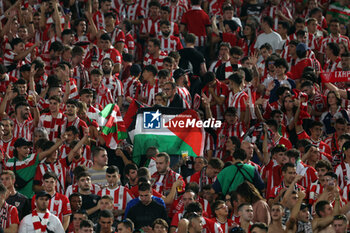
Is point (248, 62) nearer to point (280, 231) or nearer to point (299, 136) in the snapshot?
point (299, 136)

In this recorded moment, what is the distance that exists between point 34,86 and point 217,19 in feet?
17.0

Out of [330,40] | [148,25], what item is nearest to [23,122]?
[148,25]

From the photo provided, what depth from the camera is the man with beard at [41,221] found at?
16.2m

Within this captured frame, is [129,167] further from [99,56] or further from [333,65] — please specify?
[333,65]

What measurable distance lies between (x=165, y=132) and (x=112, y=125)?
0.88 metres

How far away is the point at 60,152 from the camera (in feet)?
61.6

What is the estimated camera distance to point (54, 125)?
19.4 meters

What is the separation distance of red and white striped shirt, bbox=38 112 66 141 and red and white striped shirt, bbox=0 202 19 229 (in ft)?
9.88

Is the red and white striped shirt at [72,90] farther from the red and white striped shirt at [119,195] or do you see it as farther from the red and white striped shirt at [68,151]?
the red and white striped shirt at [119,195]

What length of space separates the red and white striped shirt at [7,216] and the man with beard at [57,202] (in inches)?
22.6

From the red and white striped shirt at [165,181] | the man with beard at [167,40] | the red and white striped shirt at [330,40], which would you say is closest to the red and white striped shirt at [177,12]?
the man with beard at [167,40]

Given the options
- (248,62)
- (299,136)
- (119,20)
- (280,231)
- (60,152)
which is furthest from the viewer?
(119,20)

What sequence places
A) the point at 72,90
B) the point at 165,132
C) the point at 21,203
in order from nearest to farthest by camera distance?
the point at 21,203 < the point at 165,132 < the point at 72,90

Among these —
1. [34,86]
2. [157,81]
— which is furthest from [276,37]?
[34,86]
